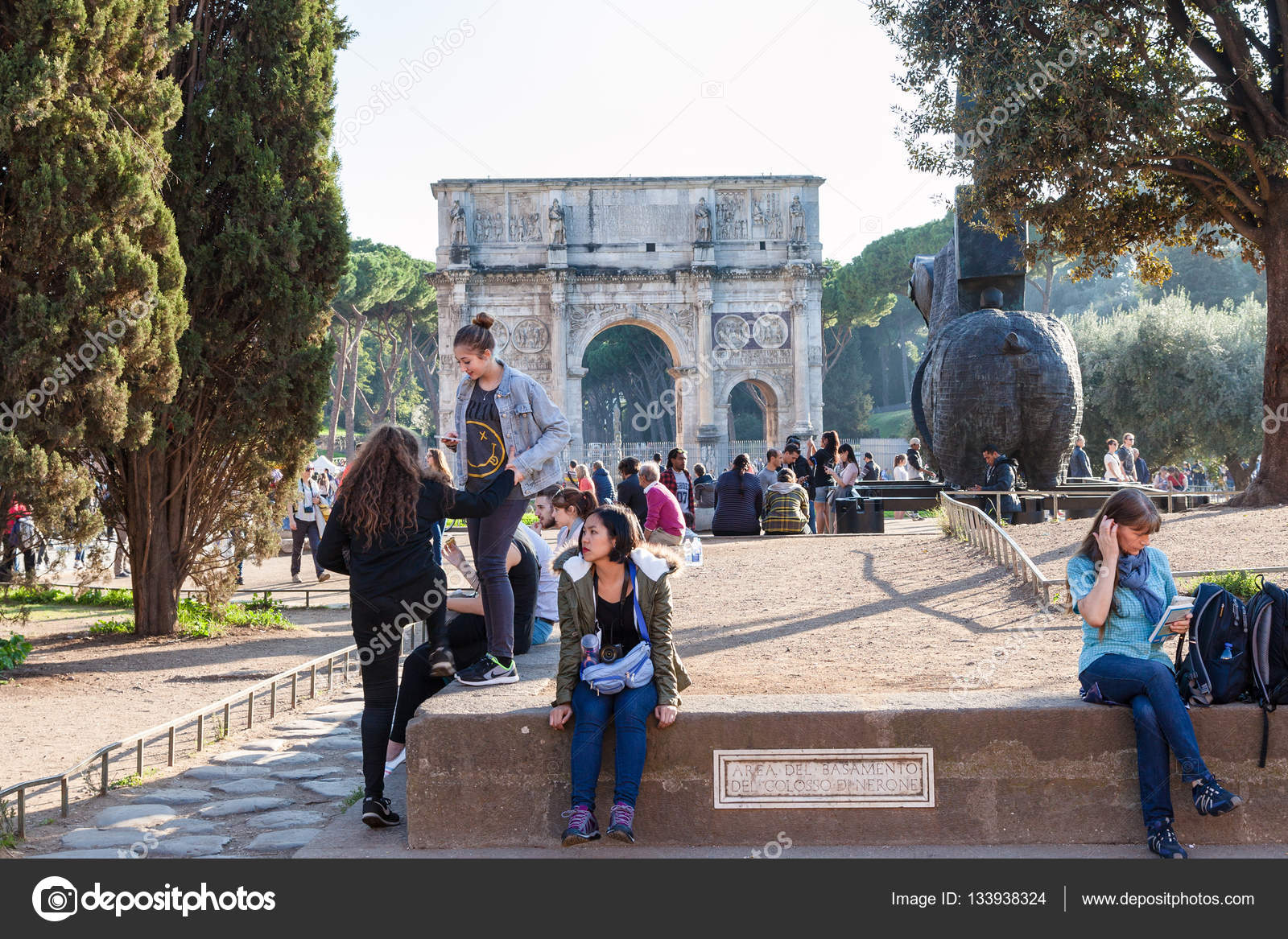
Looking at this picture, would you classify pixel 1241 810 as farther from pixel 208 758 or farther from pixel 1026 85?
pixel 1026 85

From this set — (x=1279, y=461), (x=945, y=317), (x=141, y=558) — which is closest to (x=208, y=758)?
(x=141, y=558)

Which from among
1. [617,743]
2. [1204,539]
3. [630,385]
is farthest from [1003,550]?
[630,385]

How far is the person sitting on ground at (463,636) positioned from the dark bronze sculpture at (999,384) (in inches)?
330

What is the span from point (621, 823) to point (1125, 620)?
184cm

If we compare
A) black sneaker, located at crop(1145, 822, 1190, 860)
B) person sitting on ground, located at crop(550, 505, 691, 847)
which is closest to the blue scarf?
black sneaker, located at crop(1145, 822, 1190, 860)

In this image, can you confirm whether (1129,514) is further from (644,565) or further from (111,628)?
(111,628)

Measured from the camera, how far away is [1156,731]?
3.78 m

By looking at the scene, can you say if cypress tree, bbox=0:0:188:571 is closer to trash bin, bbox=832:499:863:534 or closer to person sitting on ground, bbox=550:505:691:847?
person sitting on ground, bbox=550:505:691:847

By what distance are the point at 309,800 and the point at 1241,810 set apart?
354 centimetres

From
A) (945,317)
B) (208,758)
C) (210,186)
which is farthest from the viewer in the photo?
(945,317)

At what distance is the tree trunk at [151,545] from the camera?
9812mm

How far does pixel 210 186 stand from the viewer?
9.66 metres

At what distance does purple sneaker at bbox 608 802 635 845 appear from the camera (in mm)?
3736

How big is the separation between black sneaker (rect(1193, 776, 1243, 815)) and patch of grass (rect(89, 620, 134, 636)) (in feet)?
28.4
